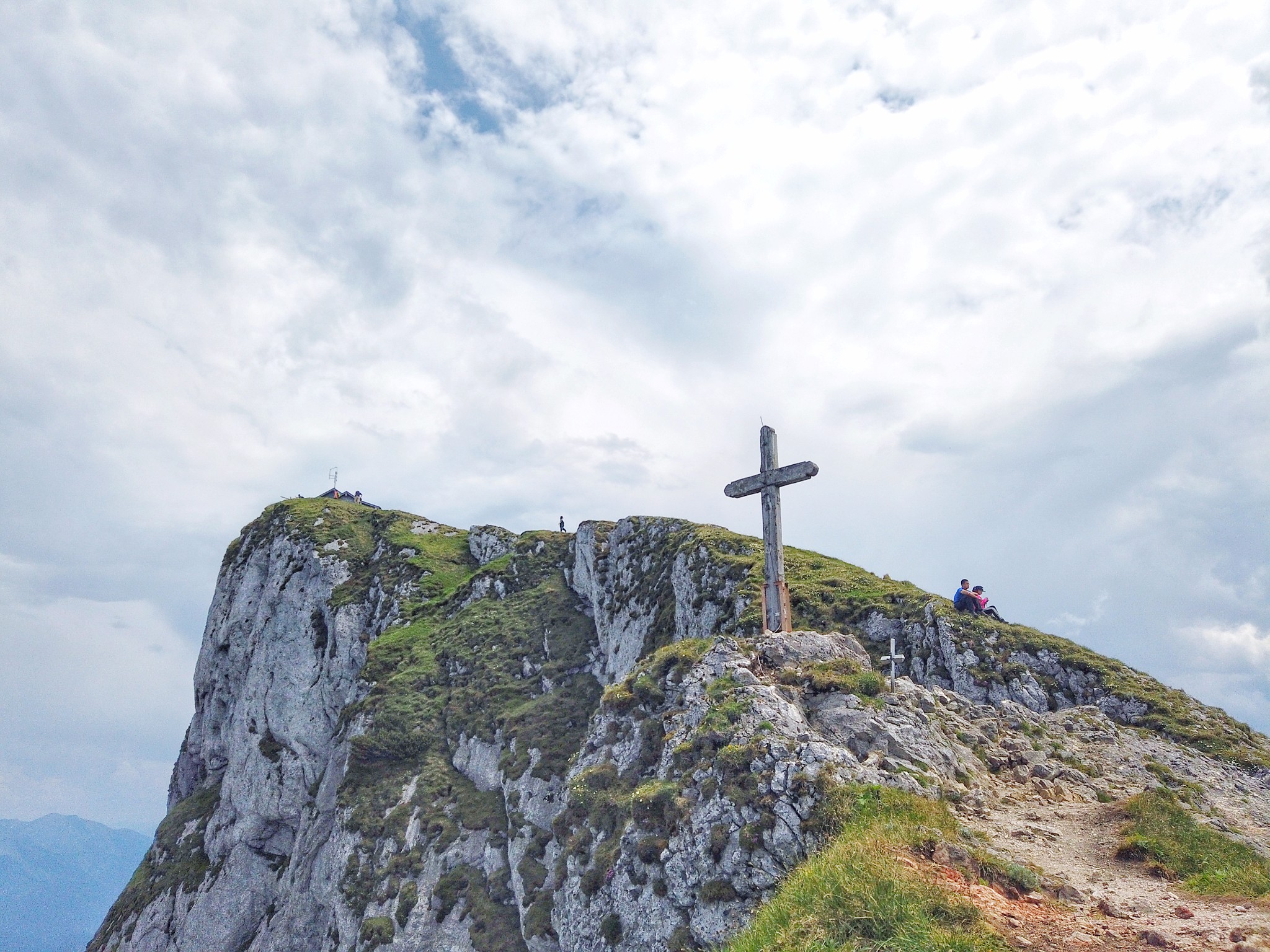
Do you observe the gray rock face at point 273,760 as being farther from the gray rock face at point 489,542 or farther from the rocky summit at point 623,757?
the gray rock face at point 489,542

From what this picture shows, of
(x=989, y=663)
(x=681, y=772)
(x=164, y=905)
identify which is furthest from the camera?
(x=164, y=905)

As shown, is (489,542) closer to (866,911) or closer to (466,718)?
(466,718)

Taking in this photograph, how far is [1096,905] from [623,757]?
1389cm

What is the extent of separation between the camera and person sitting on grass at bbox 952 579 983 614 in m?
30.1

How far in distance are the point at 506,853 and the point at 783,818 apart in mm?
28755

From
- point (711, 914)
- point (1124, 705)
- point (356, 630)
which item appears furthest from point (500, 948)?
point (356, 630)

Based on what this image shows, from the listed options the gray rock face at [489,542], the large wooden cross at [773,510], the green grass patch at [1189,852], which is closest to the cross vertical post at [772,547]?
the large wooden cross at [773,510]

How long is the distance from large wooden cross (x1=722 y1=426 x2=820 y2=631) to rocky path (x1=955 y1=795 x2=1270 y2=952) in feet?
31.2

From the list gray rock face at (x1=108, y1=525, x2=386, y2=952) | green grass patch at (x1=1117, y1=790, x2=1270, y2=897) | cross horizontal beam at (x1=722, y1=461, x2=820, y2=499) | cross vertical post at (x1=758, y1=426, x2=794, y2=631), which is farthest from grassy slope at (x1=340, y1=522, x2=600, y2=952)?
green grass patch at (x1=1117, y1=790, x2=1270, y2=897)

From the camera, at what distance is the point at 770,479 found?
80.9 feet

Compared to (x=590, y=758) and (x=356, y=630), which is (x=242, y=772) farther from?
(x=590, y=758)

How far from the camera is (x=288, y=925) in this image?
4531 centimetres

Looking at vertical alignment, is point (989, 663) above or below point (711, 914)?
above

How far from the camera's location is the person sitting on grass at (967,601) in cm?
3014
